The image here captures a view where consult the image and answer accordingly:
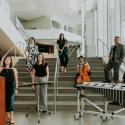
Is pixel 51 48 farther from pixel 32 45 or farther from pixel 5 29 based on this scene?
pixel 32 45

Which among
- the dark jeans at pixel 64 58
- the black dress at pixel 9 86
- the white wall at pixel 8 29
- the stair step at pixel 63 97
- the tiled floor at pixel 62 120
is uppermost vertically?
the white wall at pixel 8 29

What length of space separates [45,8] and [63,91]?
64.3 ft

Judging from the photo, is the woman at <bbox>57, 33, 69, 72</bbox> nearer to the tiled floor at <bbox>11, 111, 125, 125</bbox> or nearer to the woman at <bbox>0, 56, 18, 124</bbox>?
the tiled floor at <bbox>11, 111, 125, 125</bbox>

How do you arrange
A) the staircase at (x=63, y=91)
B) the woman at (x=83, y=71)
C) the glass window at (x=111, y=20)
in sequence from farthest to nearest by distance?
the glass window at (x=111, y=20), the woman at (x=83, y=71), the staircase at (x=63, y=91)

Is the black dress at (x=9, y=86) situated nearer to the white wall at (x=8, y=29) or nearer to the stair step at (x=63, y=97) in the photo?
the stair step at (x=63, y=97)

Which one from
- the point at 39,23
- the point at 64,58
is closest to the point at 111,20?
the point at 64,58

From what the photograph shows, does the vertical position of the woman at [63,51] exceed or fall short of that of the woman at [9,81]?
it exceeds it

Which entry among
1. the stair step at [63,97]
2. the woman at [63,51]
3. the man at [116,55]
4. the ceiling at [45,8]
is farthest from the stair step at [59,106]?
the ceiling at [45,8]

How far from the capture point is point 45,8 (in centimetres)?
3281

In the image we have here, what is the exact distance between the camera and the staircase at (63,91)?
1237 centimetres

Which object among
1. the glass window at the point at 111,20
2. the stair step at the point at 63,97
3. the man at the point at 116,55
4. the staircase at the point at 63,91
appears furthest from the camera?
the glass window at the point at 111,20

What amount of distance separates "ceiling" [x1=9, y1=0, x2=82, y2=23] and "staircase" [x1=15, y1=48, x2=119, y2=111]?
1296 centimetres

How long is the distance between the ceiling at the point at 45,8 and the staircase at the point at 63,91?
42.5 feet

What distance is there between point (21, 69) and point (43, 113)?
5.34 m
